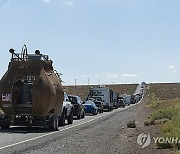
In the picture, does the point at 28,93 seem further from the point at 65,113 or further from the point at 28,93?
the point at 65,113

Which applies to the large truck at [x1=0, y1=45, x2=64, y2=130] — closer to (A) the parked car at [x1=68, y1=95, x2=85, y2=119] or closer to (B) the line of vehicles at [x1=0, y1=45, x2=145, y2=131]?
(B) the line of vehicles at [x1=0, y1=45, x2=145, y2=131]

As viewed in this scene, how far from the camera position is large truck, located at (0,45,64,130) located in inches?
896

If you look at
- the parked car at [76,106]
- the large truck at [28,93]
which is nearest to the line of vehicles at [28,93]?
the large truck at [28,93]

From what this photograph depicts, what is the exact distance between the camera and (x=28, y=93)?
23.7 m

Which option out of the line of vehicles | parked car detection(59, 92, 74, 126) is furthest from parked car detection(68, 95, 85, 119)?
the line of vehicles

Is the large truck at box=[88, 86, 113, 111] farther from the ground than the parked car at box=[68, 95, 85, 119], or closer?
farther from the ground

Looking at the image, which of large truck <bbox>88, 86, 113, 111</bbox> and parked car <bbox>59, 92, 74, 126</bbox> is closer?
parked car <bbox>59, 92, 74, 126</bbox>

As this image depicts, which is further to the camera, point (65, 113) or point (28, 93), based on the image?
point (65, 113)

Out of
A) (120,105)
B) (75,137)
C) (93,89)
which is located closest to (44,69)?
(75,137)

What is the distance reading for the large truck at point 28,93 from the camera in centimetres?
2277

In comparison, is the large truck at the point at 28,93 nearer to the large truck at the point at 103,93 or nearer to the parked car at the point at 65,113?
the parked car at the point at 65,113

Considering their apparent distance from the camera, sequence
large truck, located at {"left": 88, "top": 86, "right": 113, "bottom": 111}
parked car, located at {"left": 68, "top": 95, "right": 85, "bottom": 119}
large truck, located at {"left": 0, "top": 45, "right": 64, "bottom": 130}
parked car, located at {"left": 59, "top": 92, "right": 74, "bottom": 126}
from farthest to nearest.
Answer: large truck, located at {"left": 88, "top": 86, "right": 113, "bottom": 111}, parked car, located at {"left": 68, "top": 95, "right": 85, "bottom": 119}, parked car, located at {"left": 59, "top": 92, "right": 74, "bottom": 126}, large truck, located at {"left": 0, "top": 45, "right": 64, "bottom": 130}

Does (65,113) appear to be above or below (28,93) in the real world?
below

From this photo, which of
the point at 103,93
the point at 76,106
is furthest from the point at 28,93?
the point at 103,93
